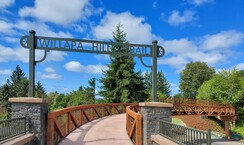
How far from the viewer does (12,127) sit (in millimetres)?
6145

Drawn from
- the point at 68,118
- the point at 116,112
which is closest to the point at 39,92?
the point at 116,112

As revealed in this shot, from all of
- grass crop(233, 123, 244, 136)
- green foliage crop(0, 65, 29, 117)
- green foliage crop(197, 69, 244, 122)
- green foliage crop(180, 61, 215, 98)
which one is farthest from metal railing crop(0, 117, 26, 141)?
green foliage crop(180, 61, 215, 98)

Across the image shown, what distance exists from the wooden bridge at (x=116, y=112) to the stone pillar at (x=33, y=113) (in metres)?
0.36

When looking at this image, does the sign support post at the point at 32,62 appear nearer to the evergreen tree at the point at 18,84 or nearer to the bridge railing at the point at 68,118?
the bridge railing at the point at 68,118

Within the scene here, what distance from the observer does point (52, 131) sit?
7.30 metres

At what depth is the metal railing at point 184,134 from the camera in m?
4.86

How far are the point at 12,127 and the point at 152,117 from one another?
3.85 m

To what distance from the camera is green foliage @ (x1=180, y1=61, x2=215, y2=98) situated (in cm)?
5978

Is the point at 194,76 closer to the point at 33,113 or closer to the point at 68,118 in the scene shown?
the point at 68,118

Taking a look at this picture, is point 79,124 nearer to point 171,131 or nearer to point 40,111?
point 40,111

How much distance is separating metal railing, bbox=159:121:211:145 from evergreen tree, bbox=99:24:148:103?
847 inches

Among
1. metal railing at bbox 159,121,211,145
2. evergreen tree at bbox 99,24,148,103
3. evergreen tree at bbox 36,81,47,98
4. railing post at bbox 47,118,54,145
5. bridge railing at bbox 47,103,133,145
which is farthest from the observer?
evergreen tree at bbox 36,81,47,98

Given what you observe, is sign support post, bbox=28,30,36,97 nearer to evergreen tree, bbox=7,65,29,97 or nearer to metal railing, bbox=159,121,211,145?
metal railing, bbox=159,121,211,145

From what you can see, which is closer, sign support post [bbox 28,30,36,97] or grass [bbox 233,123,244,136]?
sign support post [bbox 28,30,36,97]
